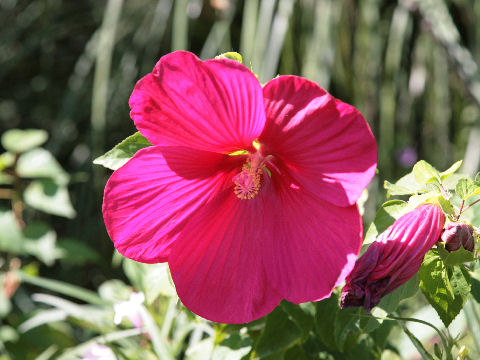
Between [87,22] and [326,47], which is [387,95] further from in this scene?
[87,22]

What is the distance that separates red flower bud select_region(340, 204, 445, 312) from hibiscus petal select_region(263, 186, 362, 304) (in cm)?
1

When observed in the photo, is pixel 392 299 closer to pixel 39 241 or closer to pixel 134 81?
pixel 39 241

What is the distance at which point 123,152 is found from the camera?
516mm

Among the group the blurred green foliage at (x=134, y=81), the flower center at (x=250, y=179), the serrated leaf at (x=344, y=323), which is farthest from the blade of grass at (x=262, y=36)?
the serrated leaf at (x=344, y=323)

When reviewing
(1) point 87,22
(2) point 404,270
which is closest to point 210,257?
(2) point 404,270

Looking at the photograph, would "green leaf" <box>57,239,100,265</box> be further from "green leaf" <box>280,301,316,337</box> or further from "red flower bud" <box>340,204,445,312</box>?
"red flower bud" <box>340,204,445,312</box>

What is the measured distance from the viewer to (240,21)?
210 centimetres

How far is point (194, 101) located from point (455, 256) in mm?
240

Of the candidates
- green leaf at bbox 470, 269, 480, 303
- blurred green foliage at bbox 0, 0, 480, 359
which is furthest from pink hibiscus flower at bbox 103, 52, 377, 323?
blurred green foliage at bbox 0, 0, 480, 359

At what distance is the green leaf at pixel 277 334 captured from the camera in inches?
21.1

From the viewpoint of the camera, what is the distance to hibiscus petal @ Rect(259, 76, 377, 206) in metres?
0.43

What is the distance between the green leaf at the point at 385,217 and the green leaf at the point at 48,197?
0.81 m

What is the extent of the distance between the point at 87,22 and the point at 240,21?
23.4 inches

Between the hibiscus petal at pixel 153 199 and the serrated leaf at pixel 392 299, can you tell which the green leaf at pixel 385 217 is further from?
the hibiscus petal at pixel 153 199
